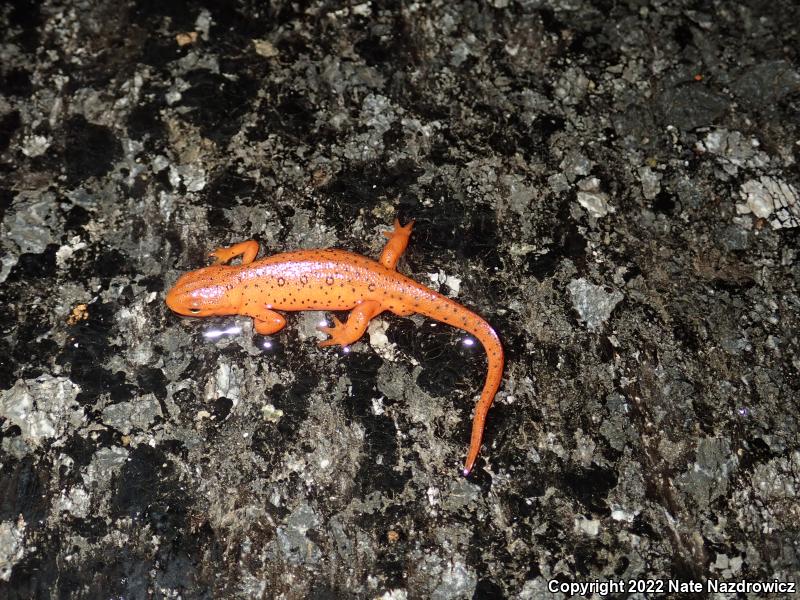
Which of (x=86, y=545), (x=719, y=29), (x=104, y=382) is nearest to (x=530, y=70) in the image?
(x=719, y=29)

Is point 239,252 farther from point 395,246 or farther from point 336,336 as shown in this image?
point 395,246

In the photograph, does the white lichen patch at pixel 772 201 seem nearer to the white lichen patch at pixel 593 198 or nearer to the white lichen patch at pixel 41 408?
the white lichen patch at pixel 593 198

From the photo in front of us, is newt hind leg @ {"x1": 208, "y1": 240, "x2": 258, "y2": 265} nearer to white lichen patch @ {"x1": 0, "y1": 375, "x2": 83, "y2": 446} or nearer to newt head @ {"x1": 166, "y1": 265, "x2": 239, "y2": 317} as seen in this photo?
newt head @ {"x1": 166, "y1": 265, "x2": 239, "y2": 317}

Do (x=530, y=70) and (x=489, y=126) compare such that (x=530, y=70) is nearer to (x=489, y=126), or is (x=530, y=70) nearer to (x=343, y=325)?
(x=489, y=126)

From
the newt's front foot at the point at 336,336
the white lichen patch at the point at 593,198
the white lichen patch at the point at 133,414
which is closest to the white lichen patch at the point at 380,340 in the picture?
the newt's front foot at the point at 336,336

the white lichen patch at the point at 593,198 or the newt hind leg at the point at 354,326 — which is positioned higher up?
the white lichen patch at the point at 593,198

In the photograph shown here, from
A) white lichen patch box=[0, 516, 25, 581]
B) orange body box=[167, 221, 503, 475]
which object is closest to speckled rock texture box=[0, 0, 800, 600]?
white lichen patch box=[0, 516, 25, 581]

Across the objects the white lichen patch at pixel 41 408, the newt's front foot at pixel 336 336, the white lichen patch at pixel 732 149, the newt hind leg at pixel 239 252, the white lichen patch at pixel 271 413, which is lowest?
the white lichen patch at pixel 41 408
